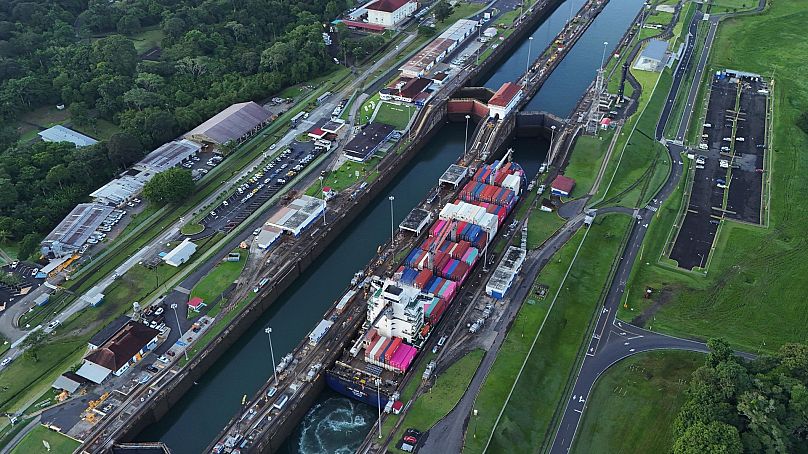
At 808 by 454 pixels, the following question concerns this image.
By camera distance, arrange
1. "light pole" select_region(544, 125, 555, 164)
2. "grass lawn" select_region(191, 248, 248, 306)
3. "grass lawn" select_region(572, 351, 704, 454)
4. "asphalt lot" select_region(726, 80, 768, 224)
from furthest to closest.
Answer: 1. "light pole" select_region(544, 125, 555, 164)
2. "asphalt lot" select_region(726, 80, 768, 224)
3. "grass lawn" select_region(191, 248, 248, 306)
4. "grass lawn" select_region(572, 351, 704, 454)

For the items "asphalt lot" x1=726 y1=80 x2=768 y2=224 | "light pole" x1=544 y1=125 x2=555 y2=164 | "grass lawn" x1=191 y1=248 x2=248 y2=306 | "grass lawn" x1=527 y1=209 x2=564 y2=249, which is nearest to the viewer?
"grass lawn" x1=191 y1=248 x2=248 y2=306

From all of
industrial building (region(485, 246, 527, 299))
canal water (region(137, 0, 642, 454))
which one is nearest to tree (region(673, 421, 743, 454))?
industrial building (region(485, 246, 527, 299))

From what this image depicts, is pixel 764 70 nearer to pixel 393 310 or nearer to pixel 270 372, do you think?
pixel 393 310

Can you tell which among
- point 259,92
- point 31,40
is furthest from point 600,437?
point 31,40

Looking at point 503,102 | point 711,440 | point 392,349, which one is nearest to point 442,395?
point 392,349

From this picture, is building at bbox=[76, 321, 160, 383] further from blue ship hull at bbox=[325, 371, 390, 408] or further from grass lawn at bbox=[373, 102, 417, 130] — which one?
grass lawn at bbox=[373, 102, 417, 130]

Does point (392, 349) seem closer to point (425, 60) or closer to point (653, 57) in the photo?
point (425, 60)

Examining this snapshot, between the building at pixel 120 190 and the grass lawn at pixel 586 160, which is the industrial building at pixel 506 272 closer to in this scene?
the grass lawn at pixel 586 160
